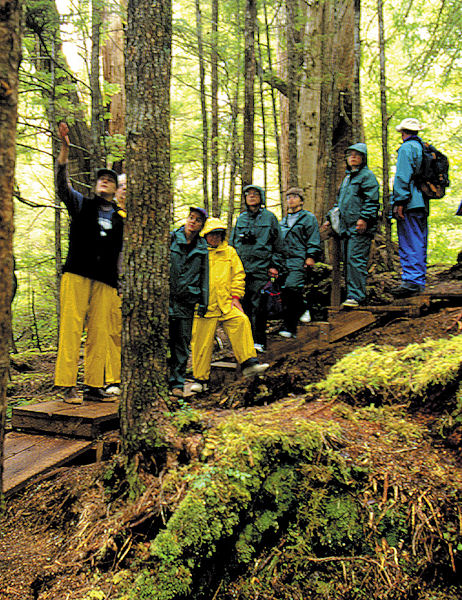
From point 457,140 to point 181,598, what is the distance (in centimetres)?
1281

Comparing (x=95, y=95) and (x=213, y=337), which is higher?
(x=95, y=95)

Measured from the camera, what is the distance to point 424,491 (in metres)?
2.87

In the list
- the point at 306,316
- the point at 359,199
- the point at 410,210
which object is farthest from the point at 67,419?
the point at 410,210

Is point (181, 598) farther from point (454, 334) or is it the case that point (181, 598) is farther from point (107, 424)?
point (454, 334)

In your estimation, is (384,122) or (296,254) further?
(384,122)

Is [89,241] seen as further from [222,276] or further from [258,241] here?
[258,241]

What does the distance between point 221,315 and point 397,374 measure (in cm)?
219

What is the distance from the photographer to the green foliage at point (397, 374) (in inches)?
149

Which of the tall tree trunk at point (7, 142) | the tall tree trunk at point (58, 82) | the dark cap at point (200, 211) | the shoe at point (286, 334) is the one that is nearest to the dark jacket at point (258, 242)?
the shoe at point (286, 334)

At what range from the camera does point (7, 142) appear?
85.4 inches

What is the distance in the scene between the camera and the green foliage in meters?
3.79

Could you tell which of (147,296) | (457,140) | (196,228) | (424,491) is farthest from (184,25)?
(457,140)

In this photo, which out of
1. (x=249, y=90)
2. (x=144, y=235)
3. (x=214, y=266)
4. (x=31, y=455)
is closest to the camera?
(x=144, y=235)

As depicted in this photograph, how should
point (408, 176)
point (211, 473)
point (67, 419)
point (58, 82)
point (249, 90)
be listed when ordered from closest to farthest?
point (211, 473) < point (67, 419) < point (408, 176) < point (249, 90) < point (58, 82)
